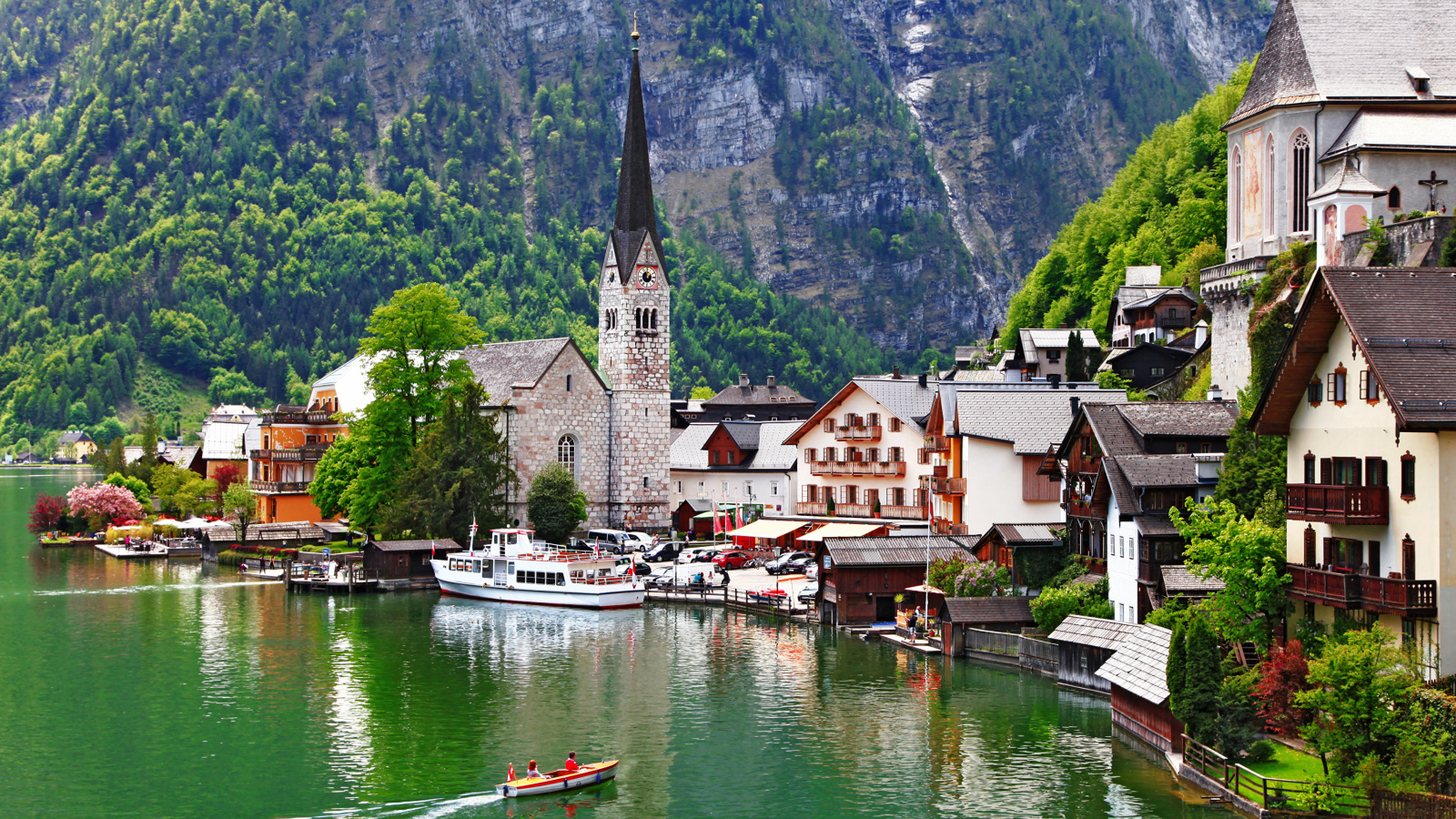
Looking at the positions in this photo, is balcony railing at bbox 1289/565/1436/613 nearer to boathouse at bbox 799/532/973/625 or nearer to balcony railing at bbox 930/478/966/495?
boathouse at bbox 799/532/973/625

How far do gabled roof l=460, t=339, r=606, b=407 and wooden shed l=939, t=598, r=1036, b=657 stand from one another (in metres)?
46.0

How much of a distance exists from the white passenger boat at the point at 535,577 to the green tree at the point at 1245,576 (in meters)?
38.9

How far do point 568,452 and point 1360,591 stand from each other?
6968 centimetres

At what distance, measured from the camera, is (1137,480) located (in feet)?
164

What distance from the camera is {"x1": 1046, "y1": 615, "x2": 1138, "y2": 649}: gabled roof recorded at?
155 feet

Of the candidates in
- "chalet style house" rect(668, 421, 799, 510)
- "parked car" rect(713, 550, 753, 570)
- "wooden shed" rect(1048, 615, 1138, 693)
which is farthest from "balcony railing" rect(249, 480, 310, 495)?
"wooden shed" rect(1048, 615, 1138, 693)

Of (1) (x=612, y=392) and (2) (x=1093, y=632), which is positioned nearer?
(2) (x=1093, y=632)

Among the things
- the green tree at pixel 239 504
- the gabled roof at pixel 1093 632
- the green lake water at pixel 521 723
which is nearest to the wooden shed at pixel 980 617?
the green lake water at pixel 521 723

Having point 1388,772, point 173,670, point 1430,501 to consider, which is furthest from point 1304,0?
point 173,670

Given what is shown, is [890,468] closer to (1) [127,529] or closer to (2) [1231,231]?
(2) [1231,231]

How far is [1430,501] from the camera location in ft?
109

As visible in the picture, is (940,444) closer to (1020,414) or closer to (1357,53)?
(1020,414)

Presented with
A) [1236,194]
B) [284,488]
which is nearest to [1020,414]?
[1236,194]

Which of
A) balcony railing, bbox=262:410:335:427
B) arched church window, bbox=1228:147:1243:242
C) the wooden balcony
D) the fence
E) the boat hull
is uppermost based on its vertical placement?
arched church window, bbox=1228:147:1243:242
